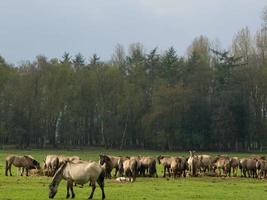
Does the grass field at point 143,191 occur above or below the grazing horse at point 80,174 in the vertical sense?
below

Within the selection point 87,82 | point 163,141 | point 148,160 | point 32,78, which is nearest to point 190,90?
point 163,141

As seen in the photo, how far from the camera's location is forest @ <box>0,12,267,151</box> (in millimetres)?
108375

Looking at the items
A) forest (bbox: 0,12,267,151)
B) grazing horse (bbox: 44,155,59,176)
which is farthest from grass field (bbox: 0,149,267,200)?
forest (bbox: 0,12,267,151)

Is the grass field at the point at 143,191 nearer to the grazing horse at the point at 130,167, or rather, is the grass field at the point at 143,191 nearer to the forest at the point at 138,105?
the grazing horse at the point at 130,167

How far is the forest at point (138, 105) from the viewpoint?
108 metres

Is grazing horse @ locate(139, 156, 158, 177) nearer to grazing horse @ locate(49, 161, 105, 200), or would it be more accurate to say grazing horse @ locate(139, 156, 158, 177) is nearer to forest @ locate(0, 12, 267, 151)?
grazing horse @ locate(49, 161, 105, 200)

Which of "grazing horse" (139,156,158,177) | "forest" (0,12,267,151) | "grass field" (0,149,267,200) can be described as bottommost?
"grass field" (0,149,267,200)

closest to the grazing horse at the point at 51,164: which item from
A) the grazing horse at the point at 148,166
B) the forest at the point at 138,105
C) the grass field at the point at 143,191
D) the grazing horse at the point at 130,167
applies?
the grazing horse at the point at 130,167

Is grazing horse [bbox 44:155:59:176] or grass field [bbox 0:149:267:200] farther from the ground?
grazing horse [bbox 44:155:59:176]

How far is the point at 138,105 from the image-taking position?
4439 inches

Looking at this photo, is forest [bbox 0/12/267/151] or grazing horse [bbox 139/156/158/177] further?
forest [bbox 0/12/267/151]

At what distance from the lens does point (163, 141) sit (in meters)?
110

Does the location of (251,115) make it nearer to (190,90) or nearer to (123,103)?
(190,90)

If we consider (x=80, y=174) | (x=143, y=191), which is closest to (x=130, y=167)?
(x=143, y=191)
